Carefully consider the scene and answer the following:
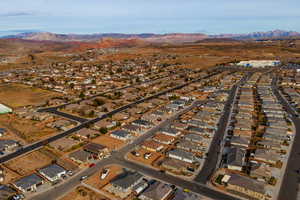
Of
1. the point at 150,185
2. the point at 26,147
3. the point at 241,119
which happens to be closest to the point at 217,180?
the point at 150,185

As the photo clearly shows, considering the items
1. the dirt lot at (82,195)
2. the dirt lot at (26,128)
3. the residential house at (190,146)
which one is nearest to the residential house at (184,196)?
the dirt lot at (82,195)

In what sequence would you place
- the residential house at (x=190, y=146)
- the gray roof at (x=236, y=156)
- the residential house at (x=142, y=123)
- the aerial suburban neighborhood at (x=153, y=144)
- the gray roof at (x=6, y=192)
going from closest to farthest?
the gray roof at (x=6, y=192) < the aerial suburban neighborhood at (x=153, y=144) < the gray roof at (x=236, y=156) < the residential house at (x=190, y=146) < the residential house at (x=142, y=123)

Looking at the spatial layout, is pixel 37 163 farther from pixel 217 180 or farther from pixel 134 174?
pixel 217 180

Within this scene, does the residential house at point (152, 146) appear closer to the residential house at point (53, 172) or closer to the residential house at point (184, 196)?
the residential house at point (184, 196)

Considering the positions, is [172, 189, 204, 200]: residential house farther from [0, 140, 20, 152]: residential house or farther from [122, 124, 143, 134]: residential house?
[0, 140, 20, 152]: residential house

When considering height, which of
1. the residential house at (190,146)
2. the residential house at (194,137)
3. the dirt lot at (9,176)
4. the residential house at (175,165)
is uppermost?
the residential house at (194,137)

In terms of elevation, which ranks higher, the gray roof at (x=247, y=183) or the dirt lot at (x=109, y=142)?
the gray roof at (x=247, y=183)

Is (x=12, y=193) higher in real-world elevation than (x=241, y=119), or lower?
lower
